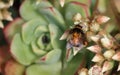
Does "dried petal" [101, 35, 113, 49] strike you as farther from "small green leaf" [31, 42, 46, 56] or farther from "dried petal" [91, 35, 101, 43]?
"small green leaf" [31, 42, 46, 56]

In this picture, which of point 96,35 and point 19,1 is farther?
point 19,1

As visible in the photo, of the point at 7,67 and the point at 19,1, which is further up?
the point at 19,1

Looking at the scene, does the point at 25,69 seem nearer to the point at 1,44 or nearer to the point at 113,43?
the point at 1,44

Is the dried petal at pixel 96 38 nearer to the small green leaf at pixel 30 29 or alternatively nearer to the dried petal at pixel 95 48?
the dried petal at pixel 95 48

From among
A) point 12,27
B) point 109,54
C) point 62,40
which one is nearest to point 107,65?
point 109,54

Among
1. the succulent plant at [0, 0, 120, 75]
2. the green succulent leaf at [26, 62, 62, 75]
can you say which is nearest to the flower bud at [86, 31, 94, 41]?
the succulent plant at [0, 0, 120, 75]

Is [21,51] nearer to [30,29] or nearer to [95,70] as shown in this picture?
[30,29]

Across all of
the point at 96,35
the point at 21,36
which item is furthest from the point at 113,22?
the point at 21,36
